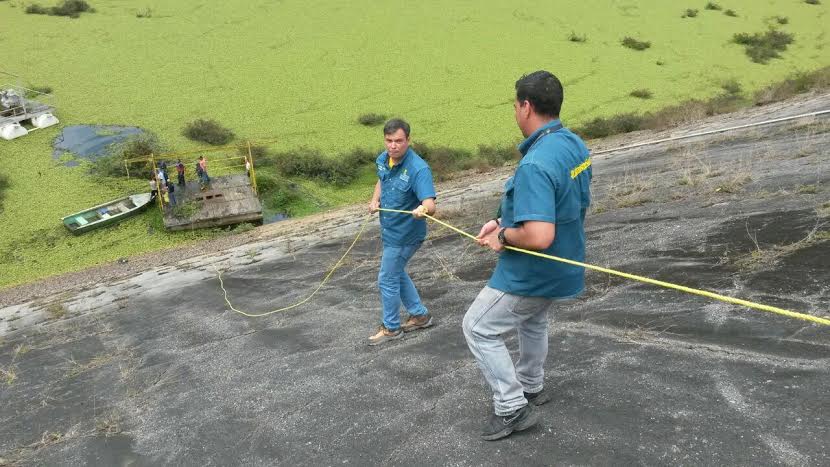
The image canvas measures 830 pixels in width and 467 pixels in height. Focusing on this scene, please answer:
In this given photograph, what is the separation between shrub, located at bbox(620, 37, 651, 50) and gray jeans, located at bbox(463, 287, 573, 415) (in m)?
15.3

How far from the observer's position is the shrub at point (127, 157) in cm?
1192

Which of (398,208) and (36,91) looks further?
(36,91)

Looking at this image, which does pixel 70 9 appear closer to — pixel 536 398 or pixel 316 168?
pixel 316 168

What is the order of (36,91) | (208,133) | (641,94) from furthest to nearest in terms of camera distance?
(641,94), (36,91), (208,133)

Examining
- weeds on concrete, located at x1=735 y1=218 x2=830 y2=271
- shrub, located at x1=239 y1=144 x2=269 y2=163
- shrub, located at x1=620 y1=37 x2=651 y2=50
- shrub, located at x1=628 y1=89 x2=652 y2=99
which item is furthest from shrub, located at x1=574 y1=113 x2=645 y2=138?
weeds on concrete, located at x1=735 y1=218 x2=830 y2=271

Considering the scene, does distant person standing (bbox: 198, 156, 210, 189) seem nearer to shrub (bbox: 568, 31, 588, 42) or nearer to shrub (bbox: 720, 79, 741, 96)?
shrub (bbox: 568, 31, 588, 42)

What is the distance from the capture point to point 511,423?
2.82 m

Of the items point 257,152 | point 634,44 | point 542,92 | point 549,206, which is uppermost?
point 542,92

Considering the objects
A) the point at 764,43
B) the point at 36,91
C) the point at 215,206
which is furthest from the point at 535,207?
the point at 764,43

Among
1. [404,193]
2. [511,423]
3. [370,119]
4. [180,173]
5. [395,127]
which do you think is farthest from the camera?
[370,119]

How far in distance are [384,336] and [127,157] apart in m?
9.48

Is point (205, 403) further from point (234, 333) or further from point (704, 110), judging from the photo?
point (704, 110)

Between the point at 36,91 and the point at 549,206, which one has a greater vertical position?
the point at 549,206

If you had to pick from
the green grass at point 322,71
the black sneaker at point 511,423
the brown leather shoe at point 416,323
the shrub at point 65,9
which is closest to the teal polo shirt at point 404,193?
the brown leather shoe at point 416,323
